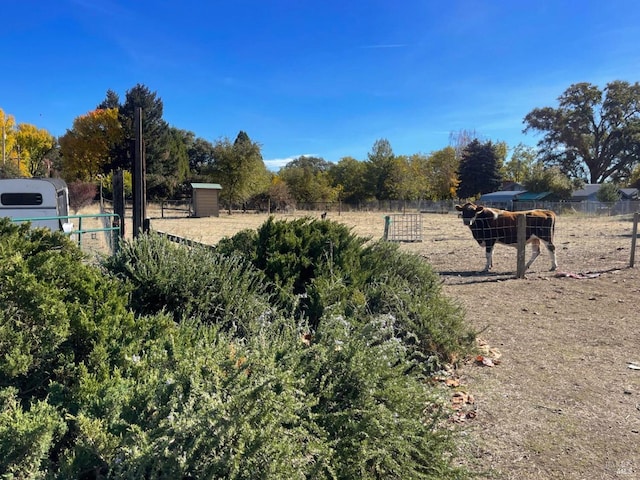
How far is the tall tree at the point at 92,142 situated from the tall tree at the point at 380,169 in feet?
107

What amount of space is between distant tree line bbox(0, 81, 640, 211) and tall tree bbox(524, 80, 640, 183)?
136 millimetres

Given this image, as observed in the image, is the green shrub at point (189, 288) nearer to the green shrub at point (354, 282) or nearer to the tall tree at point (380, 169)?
the green shrub at point (354, 282)

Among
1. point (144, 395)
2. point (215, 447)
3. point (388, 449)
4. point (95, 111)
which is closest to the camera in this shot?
point (215, 447)

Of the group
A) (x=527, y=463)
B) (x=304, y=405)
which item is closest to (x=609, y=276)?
(x=527, y=463)

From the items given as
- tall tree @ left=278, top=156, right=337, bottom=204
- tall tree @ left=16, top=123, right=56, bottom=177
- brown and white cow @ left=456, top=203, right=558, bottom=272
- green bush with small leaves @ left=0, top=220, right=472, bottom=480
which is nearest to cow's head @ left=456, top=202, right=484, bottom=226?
brown and white cow @ left=456, top=203, right=558, bottom=272

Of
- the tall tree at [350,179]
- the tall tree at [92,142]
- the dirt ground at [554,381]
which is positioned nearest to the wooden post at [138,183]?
the dirt ground at [554,381]

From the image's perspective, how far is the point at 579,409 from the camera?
11.9 feet

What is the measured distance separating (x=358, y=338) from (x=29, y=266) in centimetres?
198

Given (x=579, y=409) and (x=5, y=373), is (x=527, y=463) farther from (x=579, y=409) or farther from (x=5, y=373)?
(x=5, y=373)

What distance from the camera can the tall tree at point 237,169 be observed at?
152 feet

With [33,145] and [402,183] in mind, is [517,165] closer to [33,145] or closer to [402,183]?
[402,183]

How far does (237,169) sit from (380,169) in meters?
24.6

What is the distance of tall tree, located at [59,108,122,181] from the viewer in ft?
188

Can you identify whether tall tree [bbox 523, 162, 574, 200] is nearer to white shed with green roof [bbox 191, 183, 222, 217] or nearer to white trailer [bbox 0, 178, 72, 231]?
white shed with green roof [bbox 191, 183, 222, 217]
